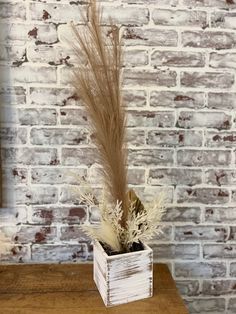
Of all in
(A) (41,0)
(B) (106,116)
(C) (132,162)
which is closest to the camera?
(B) (106,116)

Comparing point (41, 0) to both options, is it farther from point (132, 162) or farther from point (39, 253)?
point (39, 253)

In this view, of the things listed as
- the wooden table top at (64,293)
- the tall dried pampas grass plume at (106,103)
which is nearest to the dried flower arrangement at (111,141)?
the tall dried pampas grass plume at (106,103)

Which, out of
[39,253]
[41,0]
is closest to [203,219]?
[39,253]

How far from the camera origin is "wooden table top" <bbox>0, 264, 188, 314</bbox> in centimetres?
115

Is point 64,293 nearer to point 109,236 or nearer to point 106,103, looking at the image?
point 109,236

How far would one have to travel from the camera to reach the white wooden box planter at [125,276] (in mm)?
1149

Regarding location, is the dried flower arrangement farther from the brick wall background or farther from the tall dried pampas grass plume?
the brick wall background

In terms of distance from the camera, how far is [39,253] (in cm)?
150

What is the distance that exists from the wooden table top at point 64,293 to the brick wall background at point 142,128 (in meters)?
0.12

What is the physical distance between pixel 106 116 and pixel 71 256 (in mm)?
607

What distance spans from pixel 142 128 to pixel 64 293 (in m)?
0.59

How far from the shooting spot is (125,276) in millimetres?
1162

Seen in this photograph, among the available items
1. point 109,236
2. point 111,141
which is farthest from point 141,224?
point 111,141

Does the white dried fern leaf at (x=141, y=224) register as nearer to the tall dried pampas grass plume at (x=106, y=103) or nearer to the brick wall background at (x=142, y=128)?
the tall dried pampas grass plume at (x=106, y=103)
